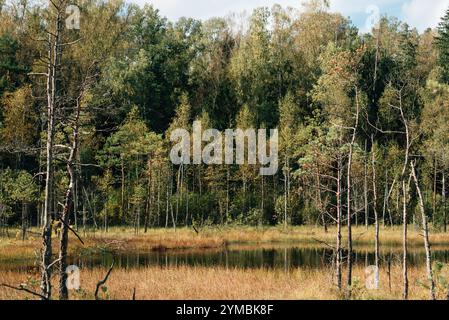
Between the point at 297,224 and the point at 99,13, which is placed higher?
the point at 99,13

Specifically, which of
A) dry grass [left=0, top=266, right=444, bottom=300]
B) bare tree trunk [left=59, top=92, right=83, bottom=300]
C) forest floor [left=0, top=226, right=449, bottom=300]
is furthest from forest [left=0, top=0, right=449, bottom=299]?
bare tree trunk [left=59, top=92, right=83, bottom=300]

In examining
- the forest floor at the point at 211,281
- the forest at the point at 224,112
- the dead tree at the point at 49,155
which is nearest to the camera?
the dead tree at the point at 49,155

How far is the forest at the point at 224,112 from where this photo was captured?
44.5 meters

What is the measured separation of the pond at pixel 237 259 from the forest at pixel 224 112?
31.9 ft

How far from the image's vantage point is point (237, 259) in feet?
88.4

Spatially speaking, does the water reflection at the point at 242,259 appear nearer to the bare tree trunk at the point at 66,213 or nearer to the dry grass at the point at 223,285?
Answer: the dry grass at the point at 223,285

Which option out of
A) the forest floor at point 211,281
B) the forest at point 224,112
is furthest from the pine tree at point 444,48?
the forest floor at point 211,281

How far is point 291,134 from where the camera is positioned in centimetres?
5078

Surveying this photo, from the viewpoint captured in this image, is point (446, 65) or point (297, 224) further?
point (446, 65)
